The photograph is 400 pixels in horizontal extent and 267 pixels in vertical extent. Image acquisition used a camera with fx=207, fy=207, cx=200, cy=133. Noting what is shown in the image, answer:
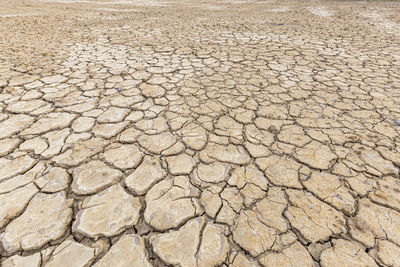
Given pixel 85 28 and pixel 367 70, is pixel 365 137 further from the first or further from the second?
pixel 85 28

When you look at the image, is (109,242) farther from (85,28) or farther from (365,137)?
(85,28)

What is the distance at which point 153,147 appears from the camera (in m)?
1.60

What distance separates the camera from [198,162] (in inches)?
58.2

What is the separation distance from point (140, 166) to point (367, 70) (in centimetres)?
331

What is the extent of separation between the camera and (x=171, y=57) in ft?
11.0

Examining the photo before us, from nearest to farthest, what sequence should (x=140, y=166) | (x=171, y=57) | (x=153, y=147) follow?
(x=140, y=166) → (x=153, y=147) → (x=171, y=57)

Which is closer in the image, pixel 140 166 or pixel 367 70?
pixel 140 166

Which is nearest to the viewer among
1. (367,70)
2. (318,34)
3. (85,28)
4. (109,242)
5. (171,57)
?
(109,242)

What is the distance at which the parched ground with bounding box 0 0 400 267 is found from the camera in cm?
100

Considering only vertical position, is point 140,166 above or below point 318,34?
below

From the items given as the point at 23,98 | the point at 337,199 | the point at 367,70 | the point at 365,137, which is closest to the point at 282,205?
the point at 337,199

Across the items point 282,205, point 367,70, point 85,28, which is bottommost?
point 282,205

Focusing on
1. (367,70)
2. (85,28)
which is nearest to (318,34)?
(367,70)

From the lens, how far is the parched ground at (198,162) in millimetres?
1005
